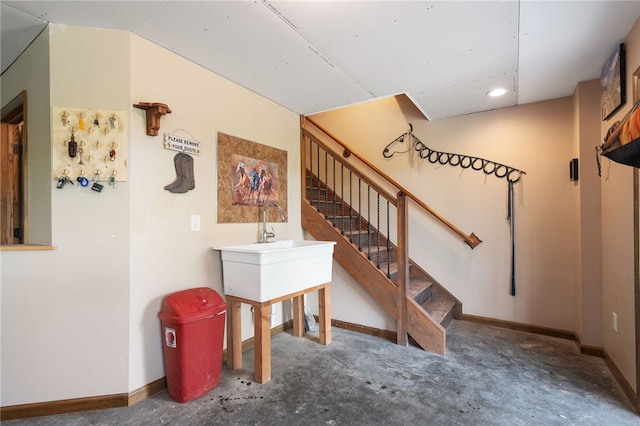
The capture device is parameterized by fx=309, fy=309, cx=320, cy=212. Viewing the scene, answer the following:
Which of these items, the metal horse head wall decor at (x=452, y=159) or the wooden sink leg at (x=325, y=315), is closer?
the wooden sink leg at (x=325, y=315)

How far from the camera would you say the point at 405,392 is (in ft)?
6.70

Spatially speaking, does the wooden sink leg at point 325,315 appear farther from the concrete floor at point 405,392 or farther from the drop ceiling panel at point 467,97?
the drop ceiling panel at point 467,97

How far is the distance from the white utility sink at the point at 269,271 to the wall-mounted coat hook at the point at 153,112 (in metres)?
0.96

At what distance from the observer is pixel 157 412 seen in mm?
1845

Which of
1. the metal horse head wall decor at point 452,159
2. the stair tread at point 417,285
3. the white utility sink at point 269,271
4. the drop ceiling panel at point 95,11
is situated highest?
the drop ceiling panel at point 95,11

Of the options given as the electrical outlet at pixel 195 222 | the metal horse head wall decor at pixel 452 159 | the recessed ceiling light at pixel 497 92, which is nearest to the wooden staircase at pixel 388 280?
the metal horse head wall decor at pixel 452 159

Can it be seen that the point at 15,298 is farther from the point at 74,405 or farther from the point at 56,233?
the point at 74,405

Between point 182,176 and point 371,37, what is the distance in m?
1.60

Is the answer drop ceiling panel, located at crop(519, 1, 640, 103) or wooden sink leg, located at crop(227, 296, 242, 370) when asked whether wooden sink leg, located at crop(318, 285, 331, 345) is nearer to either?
wooden sink leg, located at crop(227, 296, 242, 370)

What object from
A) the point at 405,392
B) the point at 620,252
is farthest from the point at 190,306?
the point at 620,252

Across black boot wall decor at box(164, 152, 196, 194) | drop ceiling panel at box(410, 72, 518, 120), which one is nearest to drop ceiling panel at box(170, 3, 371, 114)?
drop ceiling panel at box(410, 72, 518, 120)

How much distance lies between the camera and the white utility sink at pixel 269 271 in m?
2.17

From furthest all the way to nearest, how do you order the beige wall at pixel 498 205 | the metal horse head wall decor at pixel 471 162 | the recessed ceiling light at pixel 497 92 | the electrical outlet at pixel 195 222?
the metal horse head wall decor at pixel 471 162 < the beige wall at pixel 498 205 < the recessed ceiling light at pixel 497 92 < the electrical outlet at pixel 195 222

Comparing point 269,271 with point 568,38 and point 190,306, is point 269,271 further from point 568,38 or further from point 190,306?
point 568,38
